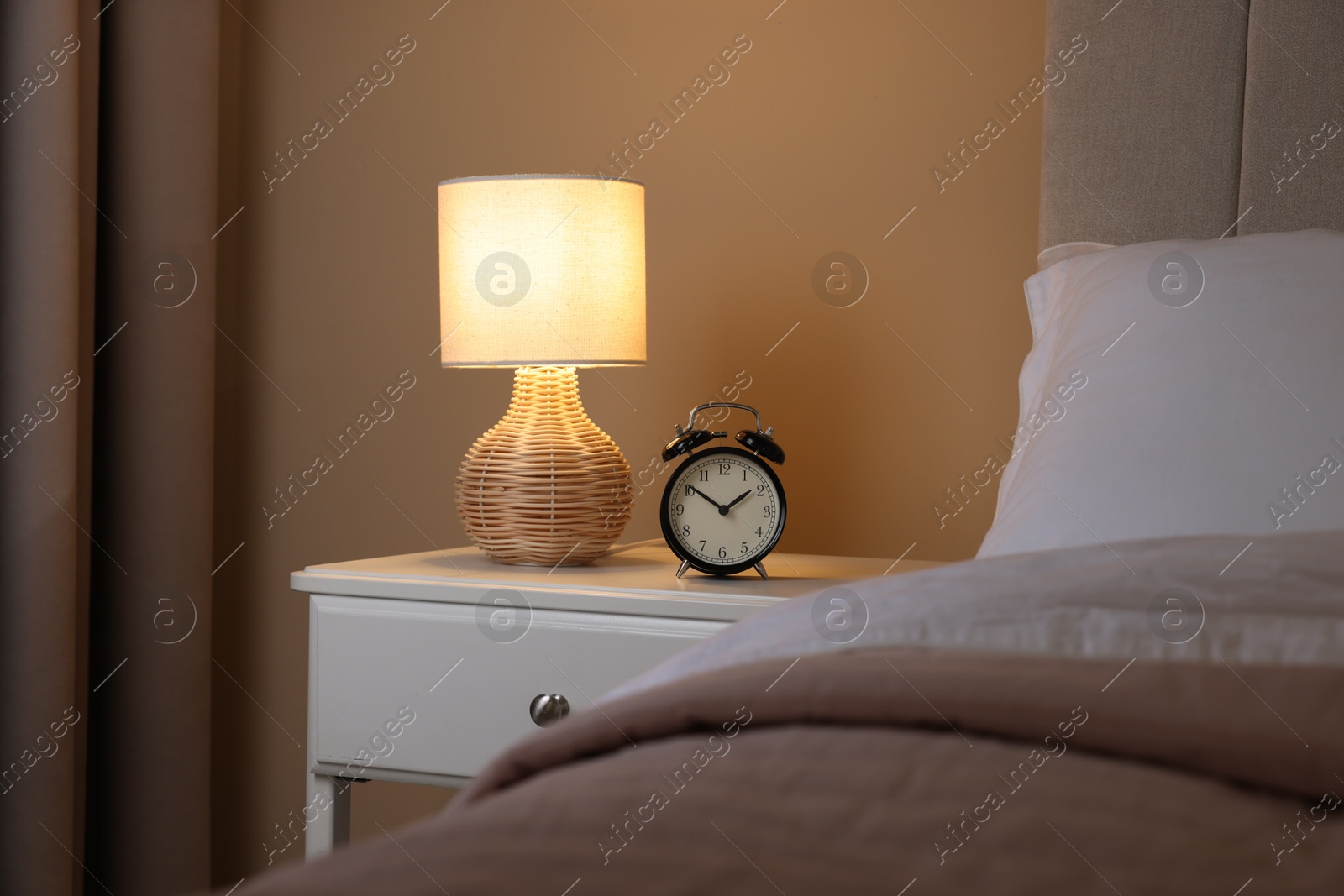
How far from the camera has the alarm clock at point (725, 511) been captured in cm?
145

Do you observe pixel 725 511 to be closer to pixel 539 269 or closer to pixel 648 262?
pixel 539 269

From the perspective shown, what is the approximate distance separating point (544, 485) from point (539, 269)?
0.88 ft

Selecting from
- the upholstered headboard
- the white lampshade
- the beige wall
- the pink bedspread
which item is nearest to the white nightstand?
the white lampshade

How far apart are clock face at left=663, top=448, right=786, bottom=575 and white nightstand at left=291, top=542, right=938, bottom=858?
0.03 meters

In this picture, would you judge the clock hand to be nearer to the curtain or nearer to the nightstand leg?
the nightstand leg

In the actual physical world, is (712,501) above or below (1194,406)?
below

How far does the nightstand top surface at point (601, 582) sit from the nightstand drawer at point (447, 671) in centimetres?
1

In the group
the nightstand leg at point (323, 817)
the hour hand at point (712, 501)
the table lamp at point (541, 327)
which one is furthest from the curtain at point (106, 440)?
the hour hand at point (712, 501)

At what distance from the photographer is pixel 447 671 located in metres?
1.38


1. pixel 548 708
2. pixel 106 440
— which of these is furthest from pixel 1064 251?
pixel 106 440

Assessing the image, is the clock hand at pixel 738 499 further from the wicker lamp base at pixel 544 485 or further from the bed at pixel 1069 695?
the bed at pixel 1069 695

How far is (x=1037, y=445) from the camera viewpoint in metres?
1.15

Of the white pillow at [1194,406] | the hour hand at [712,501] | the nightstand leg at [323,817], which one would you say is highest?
the white pillow at [1194,406]

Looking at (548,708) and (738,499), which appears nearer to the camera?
(548,708)
